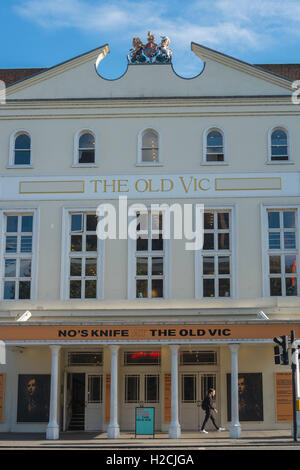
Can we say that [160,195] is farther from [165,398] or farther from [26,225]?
[165,398]

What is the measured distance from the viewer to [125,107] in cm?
2753

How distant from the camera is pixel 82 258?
1046 inches

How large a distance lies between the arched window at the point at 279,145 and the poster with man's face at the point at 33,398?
38.5 ft

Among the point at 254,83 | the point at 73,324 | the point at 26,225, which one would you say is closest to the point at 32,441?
the point at 73,324

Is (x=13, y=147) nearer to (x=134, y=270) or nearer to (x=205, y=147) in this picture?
(x=134, y=270)

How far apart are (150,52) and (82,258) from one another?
849cm

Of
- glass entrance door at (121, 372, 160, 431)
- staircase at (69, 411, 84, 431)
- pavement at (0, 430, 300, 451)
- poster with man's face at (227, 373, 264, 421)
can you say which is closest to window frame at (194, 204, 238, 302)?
poster with man's face at (227, 373, 264, 421)

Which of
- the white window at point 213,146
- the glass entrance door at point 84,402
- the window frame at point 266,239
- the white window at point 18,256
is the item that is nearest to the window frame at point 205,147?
the white window at point 213,146

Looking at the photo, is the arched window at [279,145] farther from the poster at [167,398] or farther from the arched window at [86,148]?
the poster at [167,398]

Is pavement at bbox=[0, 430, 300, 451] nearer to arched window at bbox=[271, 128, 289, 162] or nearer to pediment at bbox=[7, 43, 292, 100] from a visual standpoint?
arched window at bbox=[271, 128, 289, 162]

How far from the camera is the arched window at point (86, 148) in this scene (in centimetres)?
2747

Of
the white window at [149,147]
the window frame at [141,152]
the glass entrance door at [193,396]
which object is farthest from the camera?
the white window at [149,147]

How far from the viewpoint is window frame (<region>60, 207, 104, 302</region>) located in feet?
85.8

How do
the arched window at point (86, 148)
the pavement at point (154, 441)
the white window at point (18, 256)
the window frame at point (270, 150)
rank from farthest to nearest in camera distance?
the arched window at point (86, 148)
the window frame at point (270, 150)
the white window at point (18, 256)
the pavement at point (154, 441)
